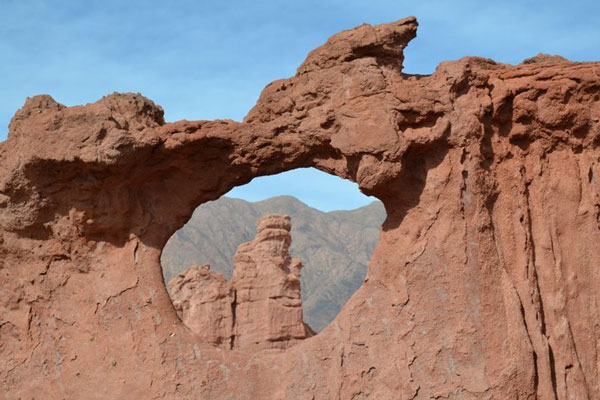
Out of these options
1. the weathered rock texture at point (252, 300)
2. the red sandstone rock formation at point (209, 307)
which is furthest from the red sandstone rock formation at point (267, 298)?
the red sandstone rock formation at point (209, 307)

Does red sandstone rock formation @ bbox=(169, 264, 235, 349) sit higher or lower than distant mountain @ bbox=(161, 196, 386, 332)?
lower

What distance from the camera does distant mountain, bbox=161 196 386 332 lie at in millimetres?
91750

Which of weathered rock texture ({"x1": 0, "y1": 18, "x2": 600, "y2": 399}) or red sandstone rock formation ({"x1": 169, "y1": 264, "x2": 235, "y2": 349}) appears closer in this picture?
weathered rock texture ({"x1": 0, "y1": 18, "x2": 600, "y2": 399})

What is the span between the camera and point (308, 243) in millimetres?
107250

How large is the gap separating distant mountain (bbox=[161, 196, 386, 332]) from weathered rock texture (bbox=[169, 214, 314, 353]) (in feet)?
181

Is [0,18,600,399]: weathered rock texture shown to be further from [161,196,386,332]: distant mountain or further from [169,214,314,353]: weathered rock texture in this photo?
[161,196,386,332]: distant mountain

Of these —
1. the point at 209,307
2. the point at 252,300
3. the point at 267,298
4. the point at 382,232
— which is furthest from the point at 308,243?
the point at 382,232

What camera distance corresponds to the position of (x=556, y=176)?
846cm

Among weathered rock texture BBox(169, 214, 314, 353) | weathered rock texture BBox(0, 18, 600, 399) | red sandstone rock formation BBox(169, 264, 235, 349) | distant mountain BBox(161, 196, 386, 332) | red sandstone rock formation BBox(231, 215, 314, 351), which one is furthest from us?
distant mountain BBox(161, 196, 386, 332)

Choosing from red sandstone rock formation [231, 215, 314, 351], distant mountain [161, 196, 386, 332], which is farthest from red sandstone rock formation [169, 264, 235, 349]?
distant mountain [161, 196, 386, 332]

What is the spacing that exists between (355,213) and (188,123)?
11740 centimetres

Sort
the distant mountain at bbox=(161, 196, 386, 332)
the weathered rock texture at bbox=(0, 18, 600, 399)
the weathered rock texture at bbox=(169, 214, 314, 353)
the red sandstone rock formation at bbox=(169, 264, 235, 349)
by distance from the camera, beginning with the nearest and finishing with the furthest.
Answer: the weathered rock texture at bbox=(0, 18, 600, 399) < the weathered rock texture at bbox=(169, 214, 314, 353) < the red sandstone rock formation at bbox=(169, 264, 235, 349) < the distant mountain at bbox=(161, 196, 386, 332)

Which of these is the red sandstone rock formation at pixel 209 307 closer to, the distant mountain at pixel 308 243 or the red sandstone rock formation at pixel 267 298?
the red sandstone rock formation at pixel 267 298

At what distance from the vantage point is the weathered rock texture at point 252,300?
2353 cm
